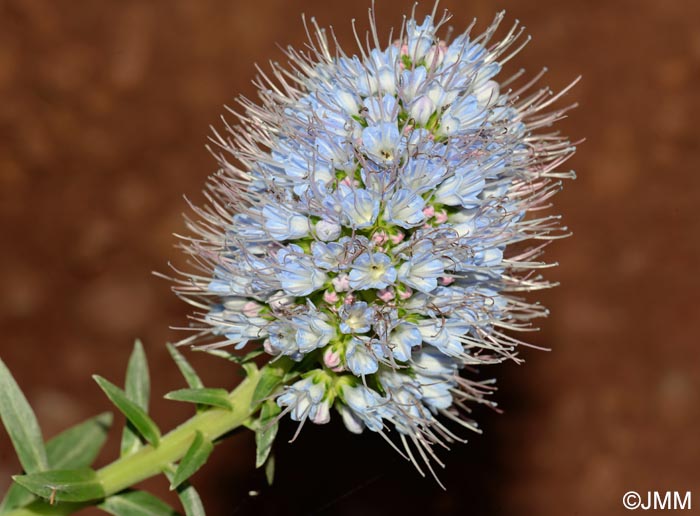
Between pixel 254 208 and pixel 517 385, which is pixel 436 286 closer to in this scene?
pixel 254 208

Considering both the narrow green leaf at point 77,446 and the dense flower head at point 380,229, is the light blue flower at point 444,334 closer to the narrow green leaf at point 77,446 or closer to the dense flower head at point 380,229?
the dense flower head at point 380,229

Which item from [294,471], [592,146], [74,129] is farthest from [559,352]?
[74,129]

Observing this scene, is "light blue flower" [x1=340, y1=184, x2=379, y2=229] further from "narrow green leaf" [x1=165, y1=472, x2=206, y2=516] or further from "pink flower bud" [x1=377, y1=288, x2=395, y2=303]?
"narrow green leaf" [x1=165, y1=472, x2=206, y2=516]

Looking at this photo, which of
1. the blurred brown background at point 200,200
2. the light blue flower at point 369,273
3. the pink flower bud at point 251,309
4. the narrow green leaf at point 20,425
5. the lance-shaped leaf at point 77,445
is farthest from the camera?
the blurred brown background at point 200,200

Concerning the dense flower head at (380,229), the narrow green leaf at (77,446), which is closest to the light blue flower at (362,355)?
the dense flower head at (380,229)

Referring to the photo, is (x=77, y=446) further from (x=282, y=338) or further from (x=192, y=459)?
(x=282, y=338)
